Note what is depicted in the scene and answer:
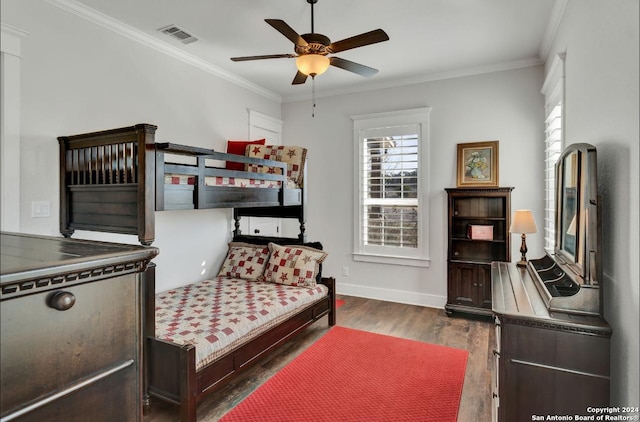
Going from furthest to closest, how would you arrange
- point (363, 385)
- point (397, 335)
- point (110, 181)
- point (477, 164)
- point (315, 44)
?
point (477, 164) → point (397, 335) → point (363, 385) → point (315, 44) → point (110, 181)

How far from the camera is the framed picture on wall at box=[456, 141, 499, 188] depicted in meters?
3.89

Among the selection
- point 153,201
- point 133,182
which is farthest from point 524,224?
point 133,182

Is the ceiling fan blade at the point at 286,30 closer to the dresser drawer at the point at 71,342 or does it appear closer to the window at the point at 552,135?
the dresser drawer at the point at 71,342

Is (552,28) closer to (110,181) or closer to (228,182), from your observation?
(228,182)

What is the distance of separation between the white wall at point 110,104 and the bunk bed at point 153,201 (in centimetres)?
17

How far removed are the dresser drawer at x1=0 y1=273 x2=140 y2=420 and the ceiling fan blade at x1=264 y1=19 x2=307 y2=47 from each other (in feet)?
5.76

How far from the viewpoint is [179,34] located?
10.3 feet

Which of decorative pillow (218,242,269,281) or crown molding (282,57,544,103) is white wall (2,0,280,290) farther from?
crown molding (282,57,544,103)

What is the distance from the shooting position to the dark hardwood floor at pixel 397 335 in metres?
2.24

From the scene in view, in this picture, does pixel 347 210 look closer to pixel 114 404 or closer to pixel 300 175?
pixel 300 175

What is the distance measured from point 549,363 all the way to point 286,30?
2.23m

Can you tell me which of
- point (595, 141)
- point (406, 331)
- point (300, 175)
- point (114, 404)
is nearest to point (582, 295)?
point (595, 141)

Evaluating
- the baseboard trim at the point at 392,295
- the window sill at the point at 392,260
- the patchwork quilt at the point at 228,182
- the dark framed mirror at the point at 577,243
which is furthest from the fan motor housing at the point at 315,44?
the baseboard trim at the point at 392,295

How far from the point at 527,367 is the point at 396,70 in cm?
336
